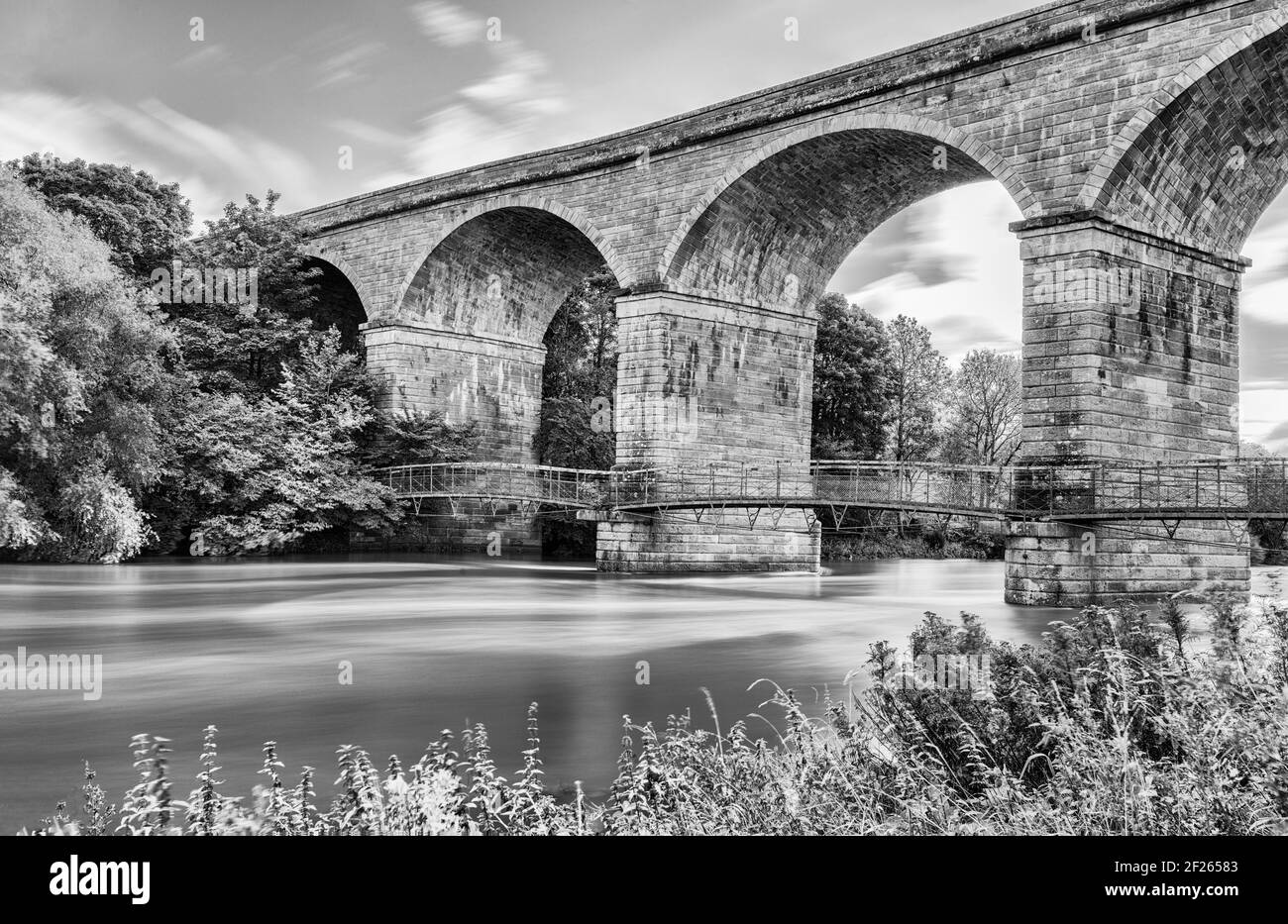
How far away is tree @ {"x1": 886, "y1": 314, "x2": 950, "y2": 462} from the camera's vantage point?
41.3 m

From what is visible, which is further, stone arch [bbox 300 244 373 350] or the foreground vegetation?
stone arch [bbox 300 244 373 350]

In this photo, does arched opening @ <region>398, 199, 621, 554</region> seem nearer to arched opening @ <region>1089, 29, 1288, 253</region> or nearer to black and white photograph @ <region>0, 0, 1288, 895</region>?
black and white photograph @ <region>0, 0, 1288, 895</region>

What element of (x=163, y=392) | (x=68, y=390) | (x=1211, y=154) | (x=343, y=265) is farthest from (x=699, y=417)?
(x=343, y=265)

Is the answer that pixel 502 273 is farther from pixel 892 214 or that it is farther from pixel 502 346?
pixel 892 214

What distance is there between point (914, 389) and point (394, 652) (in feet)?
106

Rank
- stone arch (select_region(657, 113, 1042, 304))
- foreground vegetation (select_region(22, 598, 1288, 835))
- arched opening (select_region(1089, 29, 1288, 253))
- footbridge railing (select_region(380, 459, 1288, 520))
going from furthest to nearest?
stone arch (select_region(657, 113, 1042, 304)) < footbridge railing (select_region(380, 459, 1288, 520)) < arched opening (select_region(1089, 29, 1288, 253)) < foreground vegetation (select_region(22, 598, 1288, 835))

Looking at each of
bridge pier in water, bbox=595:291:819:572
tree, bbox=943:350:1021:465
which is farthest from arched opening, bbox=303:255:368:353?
tree, bbox=943:350:1021:465

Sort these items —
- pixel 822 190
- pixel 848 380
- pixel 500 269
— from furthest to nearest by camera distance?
1. pixel 848 380
2. pixel 500 269
3. pixel 822 190

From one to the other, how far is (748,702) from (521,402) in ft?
72.1

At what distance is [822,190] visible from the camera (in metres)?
21.2

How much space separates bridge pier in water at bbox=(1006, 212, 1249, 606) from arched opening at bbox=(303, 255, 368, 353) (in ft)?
61.2

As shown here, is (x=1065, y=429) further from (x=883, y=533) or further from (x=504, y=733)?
(x=883, y=533)

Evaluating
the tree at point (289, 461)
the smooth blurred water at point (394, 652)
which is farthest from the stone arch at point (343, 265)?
the smooth blurred water at point (394, 652)

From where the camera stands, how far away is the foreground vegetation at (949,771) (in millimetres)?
3938
